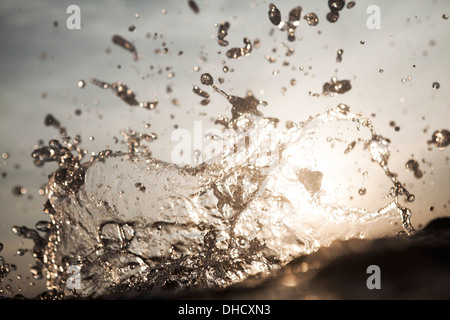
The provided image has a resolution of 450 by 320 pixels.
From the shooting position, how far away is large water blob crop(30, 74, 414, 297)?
425 centimetres

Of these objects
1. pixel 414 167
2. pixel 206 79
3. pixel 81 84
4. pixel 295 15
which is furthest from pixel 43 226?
pixel 414 167

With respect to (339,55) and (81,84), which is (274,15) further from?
(81,84)

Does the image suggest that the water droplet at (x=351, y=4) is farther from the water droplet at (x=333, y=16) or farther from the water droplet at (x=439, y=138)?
the water droplet at (x=439, y=138)

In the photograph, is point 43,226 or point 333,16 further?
point 43,226

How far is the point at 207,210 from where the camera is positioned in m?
4.63

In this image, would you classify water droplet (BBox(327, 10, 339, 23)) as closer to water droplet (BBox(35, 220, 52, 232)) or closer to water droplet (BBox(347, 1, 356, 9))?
water droplet (BBox(347, 1, 356, 9))

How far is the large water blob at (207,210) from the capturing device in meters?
4.25

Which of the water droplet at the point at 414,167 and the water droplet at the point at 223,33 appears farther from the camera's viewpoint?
the water droplet at the point at 414,167

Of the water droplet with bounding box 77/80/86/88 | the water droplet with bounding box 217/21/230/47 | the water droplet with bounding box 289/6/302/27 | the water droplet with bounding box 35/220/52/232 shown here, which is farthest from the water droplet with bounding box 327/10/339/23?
the water droplet with bounding box 35/220/52/232

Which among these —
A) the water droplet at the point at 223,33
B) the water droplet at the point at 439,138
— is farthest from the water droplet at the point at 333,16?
the water droplet at the point at 439,138

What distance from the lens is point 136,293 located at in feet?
12.9

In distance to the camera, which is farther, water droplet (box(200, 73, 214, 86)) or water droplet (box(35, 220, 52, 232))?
water droplet (box(35, 220, 52, 232))
